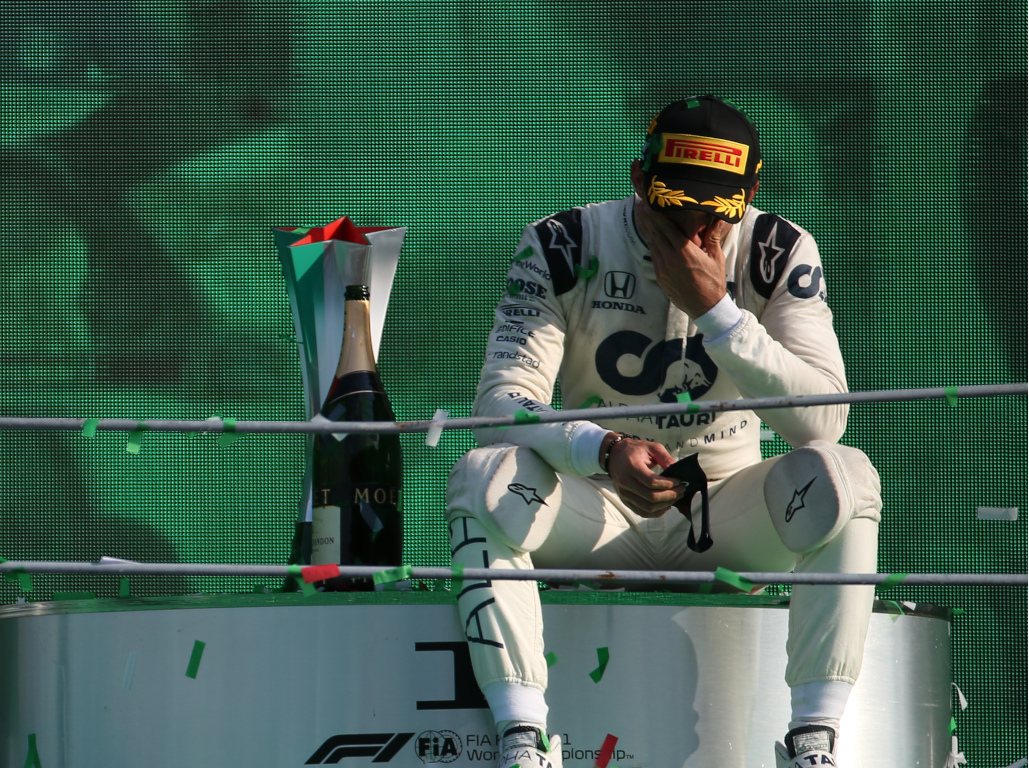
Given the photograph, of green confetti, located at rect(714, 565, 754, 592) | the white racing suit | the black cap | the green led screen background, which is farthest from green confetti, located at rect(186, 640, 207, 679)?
the green led screen background

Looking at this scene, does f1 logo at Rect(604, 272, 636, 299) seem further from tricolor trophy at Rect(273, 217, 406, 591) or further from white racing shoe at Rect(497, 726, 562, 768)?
white racing shoe at Rect(497, 726, 562, 768)

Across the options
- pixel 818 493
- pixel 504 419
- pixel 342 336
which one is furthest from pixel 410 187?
pixel 504 419

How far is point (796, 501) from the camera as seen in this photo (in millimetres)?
1436

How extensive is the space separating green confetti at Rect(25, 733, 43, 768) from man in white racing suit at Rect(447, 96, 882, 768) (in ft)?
1.65

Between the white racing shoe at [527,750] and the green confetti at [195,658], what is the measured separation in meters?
0.34

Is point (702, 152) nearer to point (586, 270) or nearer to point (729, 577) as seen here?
point (586, 270)

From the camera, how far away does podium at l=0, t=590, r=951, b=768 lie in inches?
55.7

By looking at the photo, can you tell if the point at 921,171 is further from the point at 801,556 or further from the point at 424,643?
the point at 424,643

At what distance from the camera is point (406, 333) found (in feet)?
8.87

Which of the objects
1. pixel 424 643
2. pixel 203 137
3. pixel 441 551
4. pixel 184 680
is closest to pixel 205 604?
pixel 184 680

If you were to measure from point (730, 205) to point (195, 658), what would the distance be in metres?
0.79

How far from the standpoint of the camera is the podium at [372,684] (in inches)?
55.7

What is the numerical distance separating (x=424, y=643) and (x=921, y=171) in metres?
1.72

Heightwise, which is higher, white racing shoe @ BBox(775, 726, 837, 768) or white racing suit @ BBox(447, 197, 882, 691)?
white racing suit @ BBox(447, 197, 882, 691)
